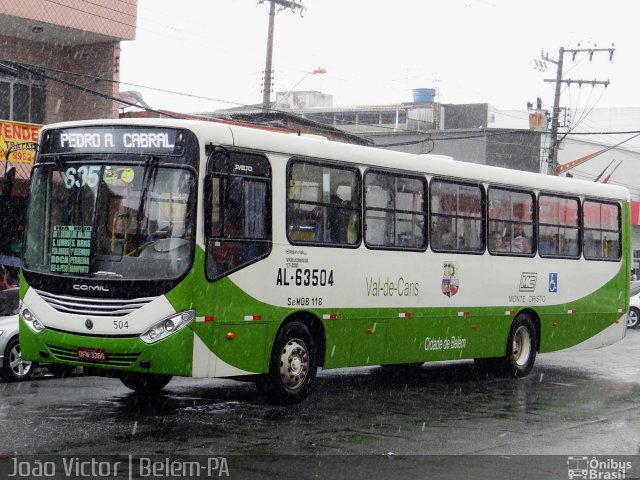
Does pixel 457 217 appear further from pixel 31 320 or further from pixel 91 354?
pixel 31 320

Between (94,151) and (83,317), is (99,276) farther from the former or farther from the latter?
(94,151)

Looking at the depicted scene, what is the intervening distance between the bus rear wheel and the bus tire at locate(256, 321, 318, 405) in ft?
15.8

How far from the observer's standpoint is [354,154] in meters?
13.4

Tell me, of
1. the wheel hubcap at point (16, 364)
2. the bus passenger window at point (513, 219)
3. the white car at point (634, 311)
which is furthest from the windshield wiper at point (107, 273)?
the white car at point (634, 311)

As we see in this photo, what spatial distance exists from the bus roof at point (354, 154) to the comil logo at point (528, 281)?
1380 millimetres

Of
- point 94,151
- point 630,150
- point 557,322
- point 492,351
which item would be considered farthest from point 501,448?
point 630,150

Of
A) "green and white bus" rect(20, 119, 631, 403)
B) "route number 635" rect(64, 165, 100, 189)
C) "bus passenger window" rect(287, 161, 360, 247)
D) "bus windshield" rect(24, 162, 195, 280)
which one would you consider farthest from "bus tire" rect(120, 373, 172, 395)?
"route number 635" rect(64, 165, 100, 189)

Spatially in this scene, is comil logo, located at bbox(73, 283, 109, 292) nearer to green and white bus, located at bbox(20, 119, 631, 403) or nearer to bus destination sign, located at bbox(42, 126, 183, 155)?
green and white bus, located at bbox(20, 119, 631, 403)

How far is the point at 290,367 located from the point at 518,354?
5650 millimetres

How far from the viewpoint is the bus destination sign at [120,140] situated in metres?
11.3

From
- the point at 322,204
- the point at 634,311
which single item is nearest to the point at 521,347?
the point at 322,204

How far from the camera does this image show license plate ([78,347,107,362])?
11.0m

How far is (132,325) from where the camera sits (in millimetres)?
10961

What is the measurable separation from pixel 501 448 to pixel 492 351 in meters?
6.36
